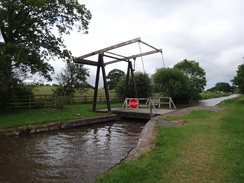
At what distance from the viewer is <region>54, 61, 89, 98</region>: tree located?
20.5 meters

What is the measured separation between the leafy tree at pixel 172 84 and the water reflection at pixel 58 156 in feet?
59.1

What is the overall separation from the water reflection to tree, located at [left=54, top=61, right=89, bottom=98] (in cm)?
1250

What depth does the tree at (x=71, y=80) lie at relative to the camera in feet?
67.3

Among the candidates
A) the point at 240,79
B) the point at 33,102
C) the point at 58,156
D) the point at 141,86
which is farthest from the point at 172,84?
the point at 58,156

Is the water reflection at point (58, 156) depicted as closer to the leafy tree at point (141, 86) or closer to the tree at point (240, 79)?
the leafy tree at point (141, 86)

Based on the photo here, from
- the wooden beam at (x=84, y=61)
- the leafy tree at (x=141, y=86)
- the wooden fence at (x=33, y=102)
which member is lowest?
the wooden fence at (x=33, y=102)

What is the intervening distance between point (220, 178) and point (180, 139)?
2452mm

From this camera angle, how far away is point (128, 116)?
45.4 feet

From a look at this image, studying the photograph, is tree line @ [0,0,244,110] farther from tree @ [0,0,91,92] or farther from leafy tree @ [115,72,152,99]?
leafy tree @ [115,72,152,99]

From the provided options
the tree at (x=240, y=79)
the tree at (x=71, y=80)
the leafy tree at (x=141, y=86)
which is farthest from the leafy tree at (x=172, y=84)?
the tree at (x=71, y=80)

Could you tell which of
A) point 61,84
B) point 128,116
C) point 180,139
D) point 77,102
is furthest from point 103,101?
point 180,139

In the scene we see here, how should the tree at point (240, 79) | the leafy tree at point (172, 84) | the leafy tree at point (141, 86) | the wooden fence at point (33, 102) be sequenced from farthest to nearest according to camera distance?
the leafy tree at point (172, 84) < the leafy tree at point (141, 86) < the tree at point (240, 79) < the wooden fence at point (33, 102)

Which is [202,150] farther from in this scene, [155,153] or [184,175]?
[184,175]

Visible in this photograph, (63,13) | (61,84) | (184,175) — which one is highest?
(63,13)
